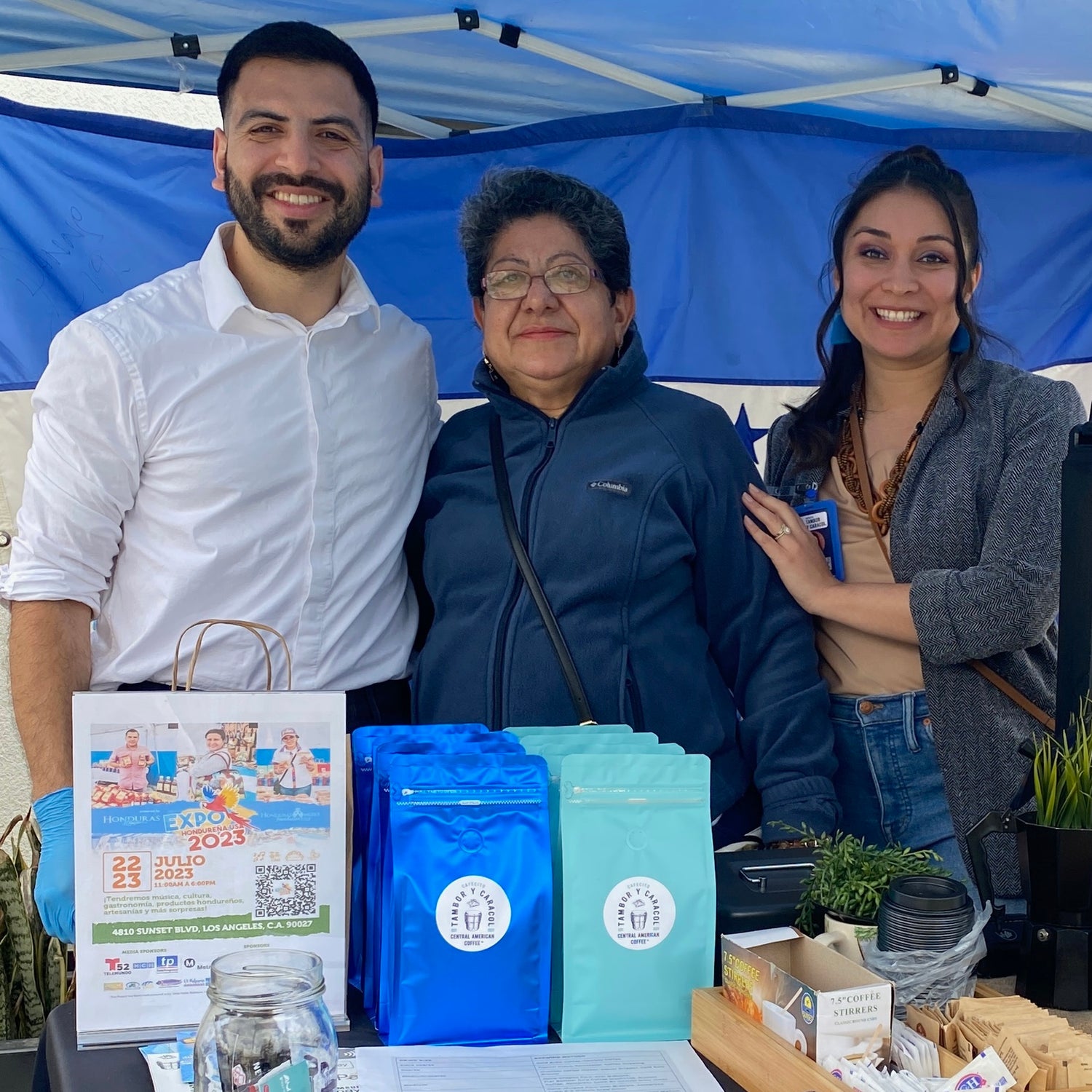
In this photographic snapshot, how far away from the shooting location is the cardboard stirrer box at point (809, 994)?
4.02ft

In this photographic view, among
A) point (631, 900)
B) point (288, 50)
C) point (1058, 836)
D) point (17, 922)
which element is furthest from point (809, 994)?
point (17, 922)

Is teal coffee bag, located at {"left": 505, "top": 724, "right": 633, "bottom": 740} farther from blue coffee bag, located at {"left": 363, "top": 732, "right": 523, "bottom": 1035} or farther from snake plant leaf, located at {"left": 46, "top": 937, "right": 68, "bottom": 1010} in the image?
snake plant leaf, located at {"left": 46, "top": 937, "right": 68, "bottom": 1010}

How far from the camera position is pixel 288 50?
2281 millimetres

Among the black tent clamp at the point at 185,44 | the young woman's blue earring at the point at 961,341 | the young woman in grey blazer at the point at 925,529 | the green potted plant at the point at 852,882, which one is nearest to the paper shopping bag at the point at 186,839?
the green potted plant at the point at 852,882

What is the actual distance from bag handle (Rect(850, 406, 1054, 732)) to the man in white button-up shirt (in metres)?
0.83

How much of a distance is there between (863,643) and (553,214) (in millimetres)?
963

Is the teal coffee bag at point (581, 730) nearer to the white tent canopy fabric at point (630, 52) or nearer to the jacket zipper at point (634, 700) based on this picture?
the jacket zipper at point (634, 700)

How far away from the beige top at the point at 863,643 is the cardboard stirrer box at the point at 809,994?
0.92 metres

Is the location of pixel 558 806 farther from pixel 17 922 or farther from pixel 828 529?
pixel 17 922

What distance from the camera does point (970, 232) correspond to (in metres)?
2.38

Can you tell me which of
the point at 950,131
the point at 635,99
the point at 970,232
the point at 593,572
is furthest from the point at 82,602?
the point at 950,131

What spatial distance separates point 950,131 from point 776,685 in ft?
6.45

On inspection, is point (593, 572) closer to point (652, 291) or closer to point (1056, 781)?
point (1056, 781)

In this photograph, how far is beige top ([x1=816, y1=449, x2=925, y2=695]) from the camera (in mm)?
2262
